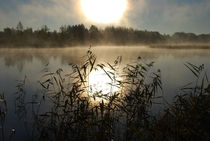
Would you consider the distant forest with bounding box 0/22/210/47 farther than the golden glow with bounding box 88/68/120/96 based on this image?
Yes

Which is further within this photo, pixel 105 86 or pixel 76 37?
pixel 76 37

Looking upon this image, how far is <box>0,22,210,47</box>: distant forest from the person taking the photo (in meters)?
56.1

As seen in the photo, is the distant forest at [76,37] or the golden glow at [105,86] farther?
the distant forest at [76,37]

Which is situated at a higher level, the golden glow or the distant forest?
the distant forest

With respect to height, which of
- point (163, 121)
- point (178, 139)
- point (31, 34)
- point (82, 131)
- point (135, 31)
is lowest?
point (82, 131)

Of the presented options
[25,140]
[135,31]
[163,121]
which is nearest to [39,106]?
[25,140]

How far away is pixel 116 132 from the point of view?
403cm

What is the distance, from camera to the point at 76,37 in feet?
208

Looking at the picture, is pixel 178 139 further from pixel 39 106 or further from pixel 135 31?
pixel 135 31

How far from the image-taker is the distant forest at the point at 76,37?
5609 cm

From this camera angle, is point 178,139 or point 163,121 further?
point 163,121

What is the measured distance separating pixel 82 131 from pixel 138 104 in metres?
1.66

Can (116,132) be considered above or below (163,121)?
below

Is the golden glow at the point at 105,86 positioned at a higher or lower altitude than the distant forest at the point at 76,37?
lower
